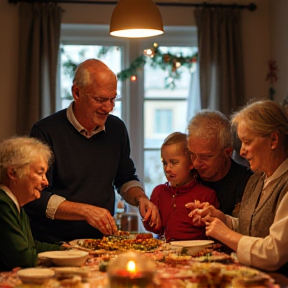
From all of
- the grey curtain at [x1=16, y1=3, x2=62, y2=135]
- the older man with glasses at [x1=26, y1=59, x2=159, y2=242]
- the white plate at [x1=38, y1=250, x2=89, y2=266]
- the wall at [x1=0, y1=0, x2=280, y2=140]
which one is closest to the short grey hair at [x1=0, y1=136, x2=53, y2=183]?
the white plate at [x1=38, y1=250, x2=89, y2=266]

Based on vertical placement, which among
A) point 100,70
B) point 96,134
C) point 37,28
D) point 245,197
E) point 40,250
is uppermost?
point 37,28

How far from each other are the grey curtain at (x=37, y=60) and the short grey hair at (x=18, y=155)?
263 centimetres

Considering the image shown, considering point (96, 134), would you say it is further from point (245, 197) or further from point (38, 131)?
point (245, 197)

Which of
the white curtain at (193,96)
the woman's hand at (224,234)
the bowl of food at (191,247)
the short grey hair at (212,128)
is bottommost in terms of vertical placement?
the bowl of food at (191,247)

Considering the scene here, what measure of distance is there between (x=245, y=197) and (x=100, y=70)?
1.07m

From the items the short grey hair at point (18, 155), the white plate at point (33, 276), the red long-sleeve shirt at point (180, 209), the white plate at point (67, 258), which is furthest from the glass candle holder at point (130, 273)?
the red long-sleeve shirt at point (180, 209)

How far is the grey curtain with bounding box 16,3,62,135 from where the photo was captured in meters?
5.26

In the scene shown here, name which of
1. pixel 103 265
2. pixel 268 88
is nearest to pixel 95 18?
pixel 268 88

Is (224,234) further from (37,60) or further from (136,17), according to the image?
(37,60)

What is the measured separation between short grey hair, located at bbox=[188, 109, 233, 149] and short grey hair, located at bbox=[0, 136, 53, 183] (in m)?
0.91

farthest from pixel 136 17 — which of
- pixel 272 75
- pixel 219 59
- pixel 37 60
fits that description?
pixel 272 75

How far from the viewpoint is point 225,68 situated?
215 inches

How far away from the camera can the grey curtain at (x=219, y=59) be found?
5.45 metres

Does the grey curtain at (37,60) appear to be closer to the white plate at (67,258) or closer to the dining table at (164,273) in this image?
the dining table at (164,273)
